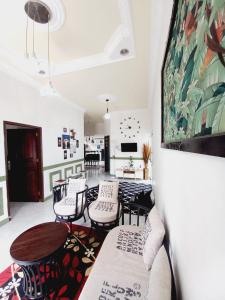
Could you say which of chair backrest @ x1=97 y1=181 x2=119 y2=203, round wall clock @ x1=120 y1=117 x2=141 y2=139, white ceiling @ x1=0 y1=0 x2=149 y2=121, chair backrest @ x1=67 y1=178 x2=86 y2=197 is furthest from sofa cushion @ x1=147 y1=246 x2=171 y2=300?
round wall clock @ x1=120 y1=117 x2=141 y2=139

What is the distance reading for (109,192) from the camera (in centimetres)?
264

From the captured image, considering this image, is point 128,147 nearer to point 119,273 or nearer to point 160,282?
point 119,273

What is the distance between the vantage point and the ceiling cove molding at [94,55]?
65.9 inches

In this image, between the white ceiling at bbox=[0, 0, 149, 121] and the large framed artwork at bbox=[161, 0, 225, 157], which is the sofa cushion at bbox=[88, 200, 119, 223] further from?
the white ceiling at bbox=[0, 0, 149, 121]

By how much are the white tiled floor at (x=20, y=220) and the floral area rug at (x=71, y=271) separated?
0.83 ft

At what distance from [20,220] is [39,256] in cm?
200

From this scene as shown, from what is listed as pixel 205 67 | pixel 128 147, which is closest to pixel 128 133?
pixel 128 147

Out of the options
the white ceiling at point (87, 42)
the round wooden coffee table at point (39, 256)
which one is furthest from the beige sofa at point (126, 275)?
the white ceiling at point (87, 42)

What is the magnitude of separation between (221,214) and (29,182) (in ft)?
14.3

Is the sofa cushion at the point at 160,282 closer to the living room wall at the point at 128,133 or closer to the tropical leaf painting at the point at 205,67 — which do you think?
the tropical leaf painting at the point at 205,67

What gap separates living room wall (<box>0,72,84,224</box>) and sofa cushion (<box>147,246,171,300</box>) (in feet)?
10.0

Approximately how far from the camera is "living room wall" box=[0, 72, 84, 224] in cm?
283

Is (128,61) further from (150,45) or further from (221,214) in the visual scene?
(221,214)

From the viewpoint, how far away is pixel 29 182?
3.88 m
